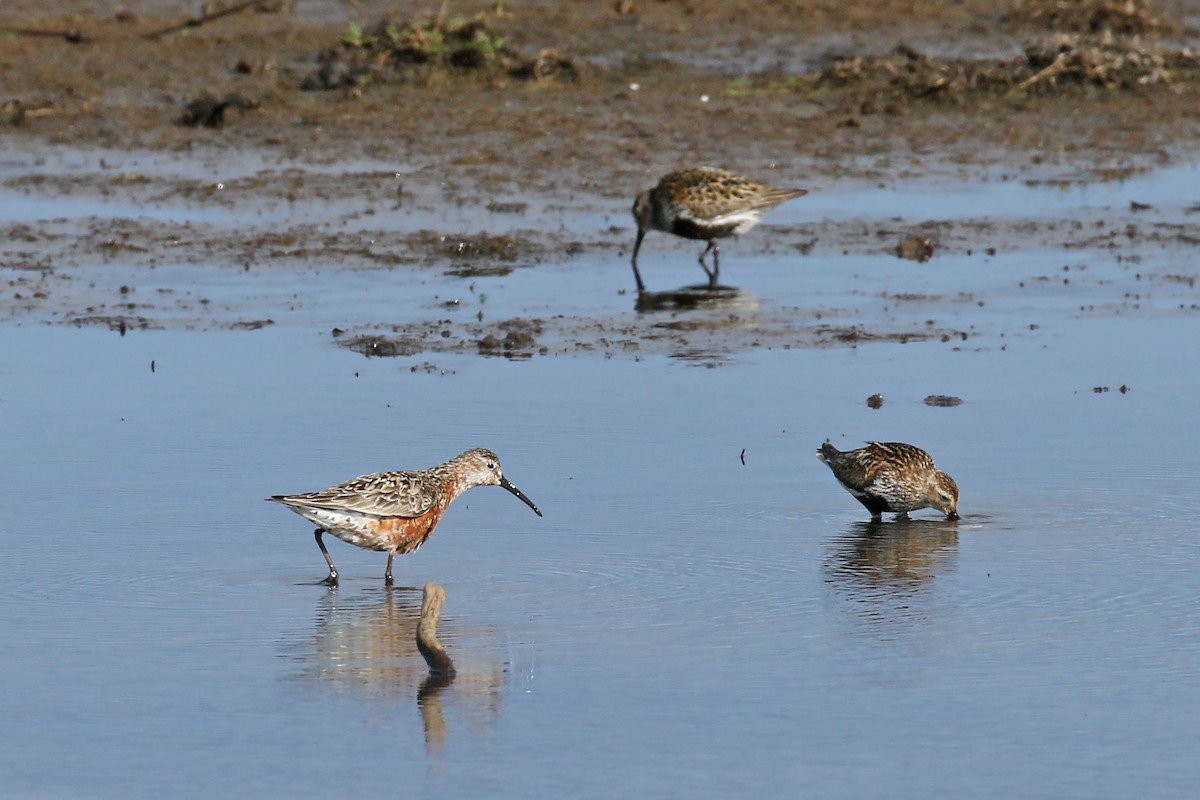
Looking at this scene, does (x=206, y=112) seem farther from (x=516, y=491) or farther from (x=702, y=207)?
(x=516, y=491)

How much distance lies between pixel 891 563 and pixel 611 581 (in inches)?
55.9

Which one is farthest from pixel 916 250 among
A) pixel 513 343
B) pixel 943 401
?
pixel 943 401

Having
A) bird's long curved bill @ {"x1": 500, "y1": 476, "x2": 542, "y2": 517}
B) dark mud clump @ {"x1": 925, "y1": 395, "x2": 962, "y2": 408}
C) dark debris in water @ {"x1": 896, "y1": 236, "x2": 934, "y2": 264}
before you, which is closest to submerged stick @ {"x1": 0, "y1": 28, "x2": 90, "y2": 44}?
dark debris in water @ {"x1": 896, "y1": 236, "x2": 934, "y2": 264}

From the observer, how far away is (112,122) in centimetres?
2297

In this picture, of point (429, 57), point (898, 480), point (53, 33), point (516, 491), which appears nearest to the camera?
point (516, 491)

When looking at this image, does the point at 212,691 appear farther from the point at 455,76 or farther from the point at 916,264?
the point at 455,76

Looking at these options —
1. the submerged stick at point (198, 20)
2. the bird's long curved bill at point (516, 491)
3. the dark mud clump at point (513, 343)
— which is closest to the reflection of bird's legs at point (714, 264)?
the dark mud clump at point (513, 343)

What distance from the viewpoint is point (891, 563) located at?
9.98 m

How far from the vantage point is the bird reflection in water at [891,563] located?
359 inches

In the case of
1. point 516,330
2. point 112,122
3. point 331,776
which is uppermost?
point 112,122

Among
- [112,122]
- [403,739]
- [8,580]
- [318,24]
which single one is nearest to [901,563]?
[403,739]

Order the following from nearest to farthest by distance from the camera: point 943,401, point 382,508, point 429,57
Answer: point 382,508, point 943,401, point 429,57

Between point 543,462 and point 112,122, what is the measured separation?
42.6ft

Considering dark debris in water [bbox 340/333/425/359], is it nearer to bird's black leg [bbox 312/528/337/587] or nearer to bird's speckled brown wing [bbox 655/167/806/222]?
bird's speckled brown wing [bbox 655/167/806/222]
